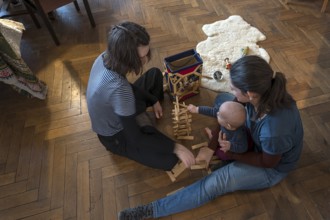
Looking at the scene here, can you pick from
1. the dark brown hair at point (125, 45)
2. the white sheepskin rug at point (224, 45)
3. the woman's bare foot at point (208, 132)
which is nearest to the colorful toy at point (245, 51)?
the white sheepskin rug at point (224, 45)

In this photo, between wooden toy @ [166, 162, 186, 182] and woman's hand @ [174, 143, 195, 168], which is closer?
woman's hand @ [174, 143, 195, 168]

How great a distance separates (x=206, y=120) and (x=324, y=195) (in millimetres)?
700

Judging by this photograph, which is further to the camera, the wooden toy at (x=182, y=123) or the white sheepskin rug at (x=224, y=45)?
the white sheepskin rug at (x=224, y=45)

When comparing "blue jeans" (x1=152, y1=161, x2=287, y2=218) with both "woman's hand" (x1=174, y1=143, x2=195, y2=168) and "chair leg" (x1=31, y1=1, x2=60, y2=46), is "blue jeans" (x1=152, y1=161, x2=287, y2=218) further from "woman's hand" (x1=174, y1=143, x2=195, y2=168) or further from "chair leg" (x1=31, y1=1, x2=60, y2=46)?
"chair leg" (x1=31, y1=1, x2=60, y2=46)

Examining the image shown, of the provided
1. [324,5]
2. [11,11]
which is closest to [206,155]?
[324,5]

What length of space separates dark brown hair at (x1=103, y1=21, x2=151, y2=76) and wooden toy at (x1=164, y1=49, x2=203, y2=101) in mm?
503

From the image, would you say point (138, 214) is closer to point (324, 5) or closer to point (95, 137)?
point (95, 137)

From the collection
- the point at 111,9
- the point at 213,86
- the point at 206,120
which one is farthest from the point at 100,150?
the point at 111,9

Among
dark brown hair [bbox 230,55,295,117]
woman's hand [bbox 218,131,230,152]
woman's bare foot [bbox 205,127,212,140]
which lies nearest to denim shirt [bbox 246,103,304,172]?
dark brown hair [bbox 230,55,295,117]

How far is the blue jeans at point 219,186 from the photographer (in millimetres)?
1128

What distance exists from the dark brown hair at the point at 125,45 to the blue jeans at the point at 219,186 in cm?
62

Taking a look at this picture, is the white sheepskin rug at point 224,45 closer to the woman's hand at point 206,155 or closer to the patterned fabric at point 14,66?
the woman's hand at point 206,155

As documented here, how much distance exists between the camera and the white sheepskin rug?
171cm

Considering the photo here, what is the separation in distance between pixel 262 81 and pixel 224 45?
45.4 inches
